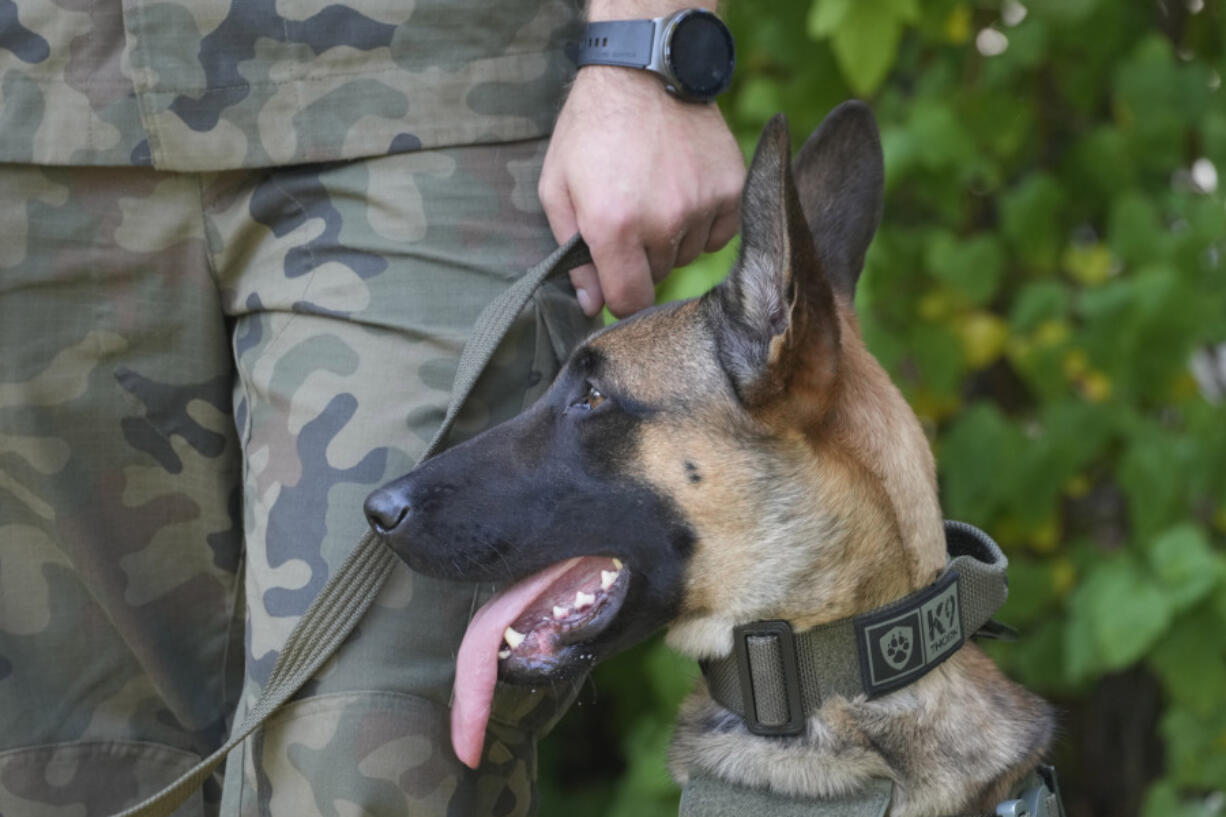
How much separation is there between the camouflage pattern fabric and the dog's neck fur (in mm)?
785

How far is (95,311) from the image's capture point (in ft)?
6.85

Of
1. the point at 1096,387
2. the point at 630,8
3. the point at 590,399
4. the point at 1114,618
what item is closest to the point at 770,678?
the point at 590,399

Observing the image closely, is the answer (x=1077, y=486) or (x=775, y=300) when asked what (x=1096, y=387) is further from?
(x=775, y=300)

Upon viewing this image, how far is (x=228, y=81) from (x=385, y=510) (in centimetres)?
68

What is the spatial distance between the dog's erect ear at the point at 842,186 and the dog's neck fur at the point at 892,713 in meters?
0.28

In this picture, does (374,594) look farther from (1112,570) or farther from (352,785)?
(1112,570)

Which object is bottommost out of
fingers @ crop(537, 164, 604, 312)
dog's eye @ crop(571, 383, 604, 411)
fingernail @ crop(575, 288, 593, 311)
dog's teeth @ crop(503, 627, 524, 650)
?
dog's teeth @ crop(503, 627, 524, 650)

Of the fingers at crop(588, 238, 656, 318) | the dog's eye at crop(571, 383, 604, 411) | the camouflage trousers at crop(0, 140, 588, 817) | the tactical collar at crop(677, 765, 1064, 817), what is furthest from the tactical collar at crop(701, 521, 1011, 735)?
the fingers at crop(588, 238, 656, 318)

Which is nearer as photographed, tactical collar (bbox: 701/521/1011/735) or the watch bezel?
tactical collar (bbox: 701/521/1011/735)

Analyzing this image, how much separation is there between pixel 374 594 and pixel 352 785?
256mm

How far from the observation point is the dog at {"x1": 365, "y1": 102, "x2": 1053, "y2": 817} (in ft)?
6.44

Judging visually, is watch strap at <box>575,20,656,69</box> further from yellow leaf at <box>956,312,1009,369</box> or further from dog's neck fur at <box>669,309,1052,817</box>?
yellow leaf at <box>956,312,1009,369</box>

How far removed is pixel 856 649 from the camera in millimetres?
1953

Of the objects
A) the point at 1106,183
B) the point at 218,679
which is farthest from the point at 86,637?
the point at 1106,183
